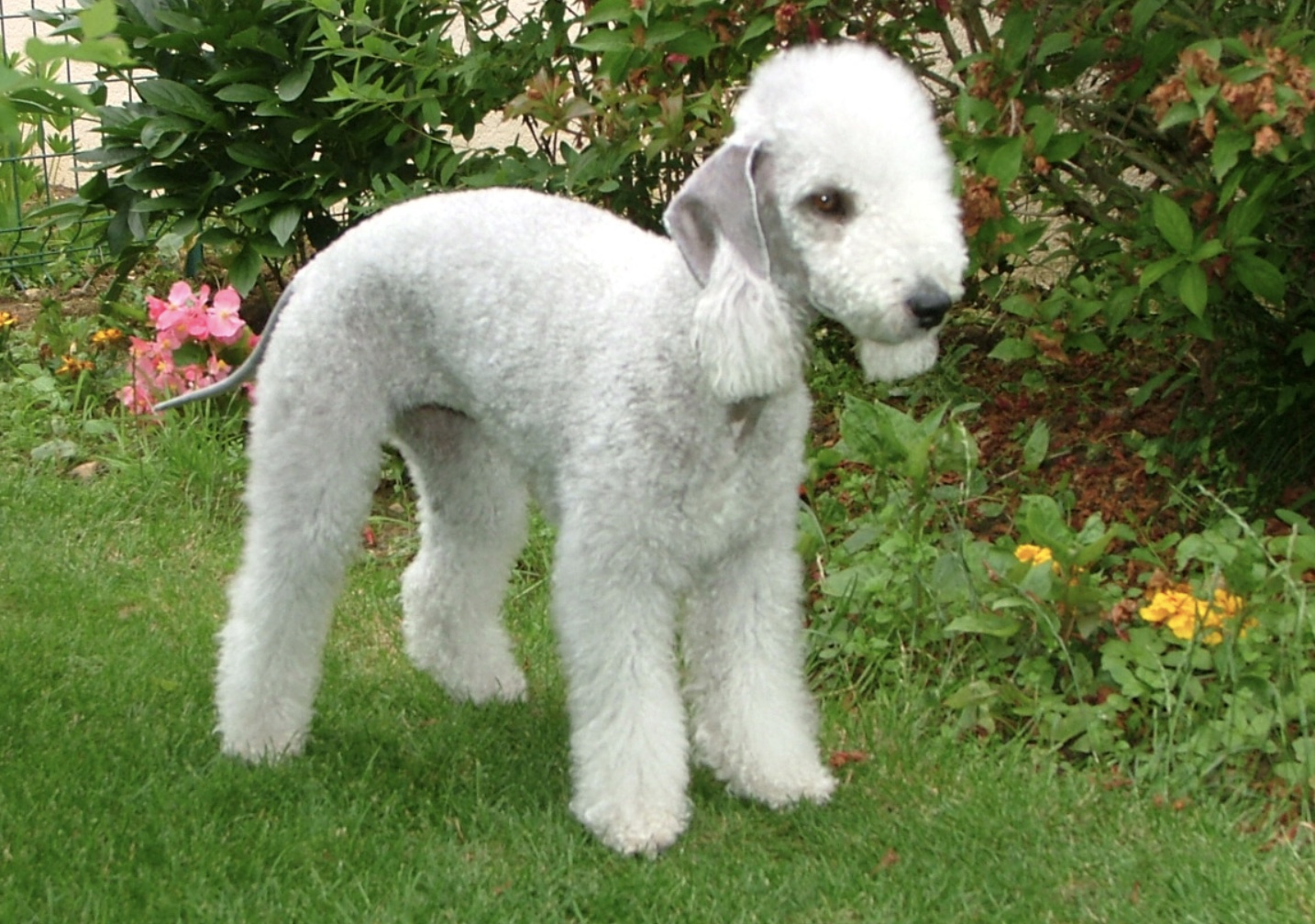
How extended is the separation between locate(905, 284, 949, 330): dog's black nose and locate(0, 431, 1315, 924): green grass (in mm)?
1095

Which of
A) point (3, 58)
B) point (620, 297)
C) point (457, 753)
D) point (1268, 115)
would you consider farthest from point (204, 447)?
point (1268, 115)

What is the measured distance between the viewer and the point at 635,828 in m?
3.18

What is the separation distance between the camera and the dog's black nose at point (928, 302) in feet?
8.84

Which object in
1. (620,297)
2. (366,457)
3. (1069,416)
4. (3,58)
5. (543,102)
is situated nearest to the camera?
(3,58)

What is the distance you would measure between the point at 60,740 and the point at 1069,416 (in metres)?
2.97

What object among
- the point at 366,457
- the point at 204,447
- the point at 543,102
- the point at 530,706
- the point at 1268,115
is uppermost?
the point at 1268,115

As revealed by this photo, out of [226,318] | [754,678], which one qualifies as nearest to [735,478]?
[754,678]

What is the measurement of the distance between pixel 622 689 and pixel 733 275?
2.74 feet

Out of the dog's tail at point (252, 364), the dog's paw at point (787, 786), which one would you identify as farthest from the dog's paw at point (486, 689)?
the dog's tail at point (252, 364)

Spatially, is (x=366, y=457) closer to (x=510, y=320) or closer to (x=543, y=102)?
(x=510, y=320)

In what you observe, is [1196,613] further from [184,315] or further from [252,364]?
[184,315]

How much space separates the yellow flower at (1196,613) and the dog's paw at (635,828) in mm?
1206

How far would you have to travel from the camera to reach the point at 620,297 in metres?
3.13

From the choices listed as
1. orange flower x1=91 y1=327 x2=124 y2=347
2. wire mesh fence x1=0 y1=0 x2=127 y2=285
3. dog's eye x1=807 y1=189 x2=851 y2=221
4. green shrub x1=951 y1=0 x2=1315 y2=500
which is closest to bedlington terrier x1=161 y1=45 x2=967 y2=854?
dog's eye x1=807 y1=189 x2=851 y2=221
